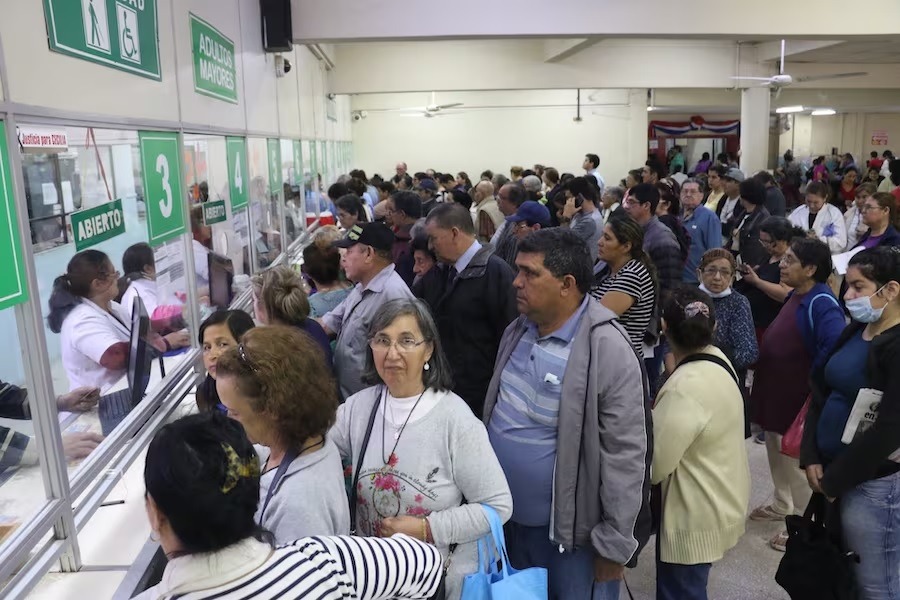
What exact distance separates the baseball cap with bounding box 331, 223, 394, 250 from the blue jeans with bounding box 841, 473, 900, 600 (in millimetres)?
1930

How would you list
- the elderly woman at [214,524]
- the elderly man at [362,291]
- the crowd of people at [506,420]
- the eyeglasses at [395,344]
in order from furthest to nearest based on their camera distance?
the elderly man at [362,291]
the eyeglasses at [395,344]
the crowd of people at [506,420]
the elderly woman at [214,524]

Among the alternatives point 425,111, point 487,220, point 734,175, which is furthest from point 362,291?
point 425,111

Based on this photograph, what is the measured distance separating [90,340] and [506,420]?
4.32 feet

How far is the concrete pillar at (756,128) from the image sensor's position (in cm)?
1162

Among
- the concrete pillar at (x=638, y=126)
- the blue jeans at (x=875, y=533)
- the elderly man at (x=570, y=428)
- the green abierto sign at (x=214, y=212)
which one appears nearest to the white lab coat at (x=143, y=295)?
the green abierto sign at (x=214, y=212)

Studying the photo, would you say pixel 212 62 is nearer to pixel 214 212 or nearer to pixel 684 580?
pixel 214 212

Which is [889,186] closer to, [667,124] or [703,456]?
[703,456]

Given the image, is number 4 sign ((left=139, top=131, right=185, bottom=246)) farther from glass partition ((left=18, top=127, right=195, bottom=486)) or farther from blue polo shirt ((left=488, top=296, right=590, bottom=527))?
blue polo shirt ((left=488, top=296, right=590, bottom=527))

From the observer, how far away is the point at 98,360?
221cm

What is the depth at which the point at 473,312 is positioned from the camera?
2975mm

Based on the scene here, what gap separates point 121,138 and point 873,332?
8.66 feet

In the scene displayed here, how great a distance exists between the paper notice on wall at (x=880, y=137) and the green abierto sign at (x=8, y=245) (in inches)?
927

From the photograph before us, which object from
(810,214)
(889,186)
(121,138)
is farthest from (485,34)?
(889,186)

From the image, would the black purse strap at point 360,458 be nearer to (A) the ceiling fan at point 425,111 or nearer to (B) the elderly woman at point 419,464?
(B) the elderly woman at point 419,464
